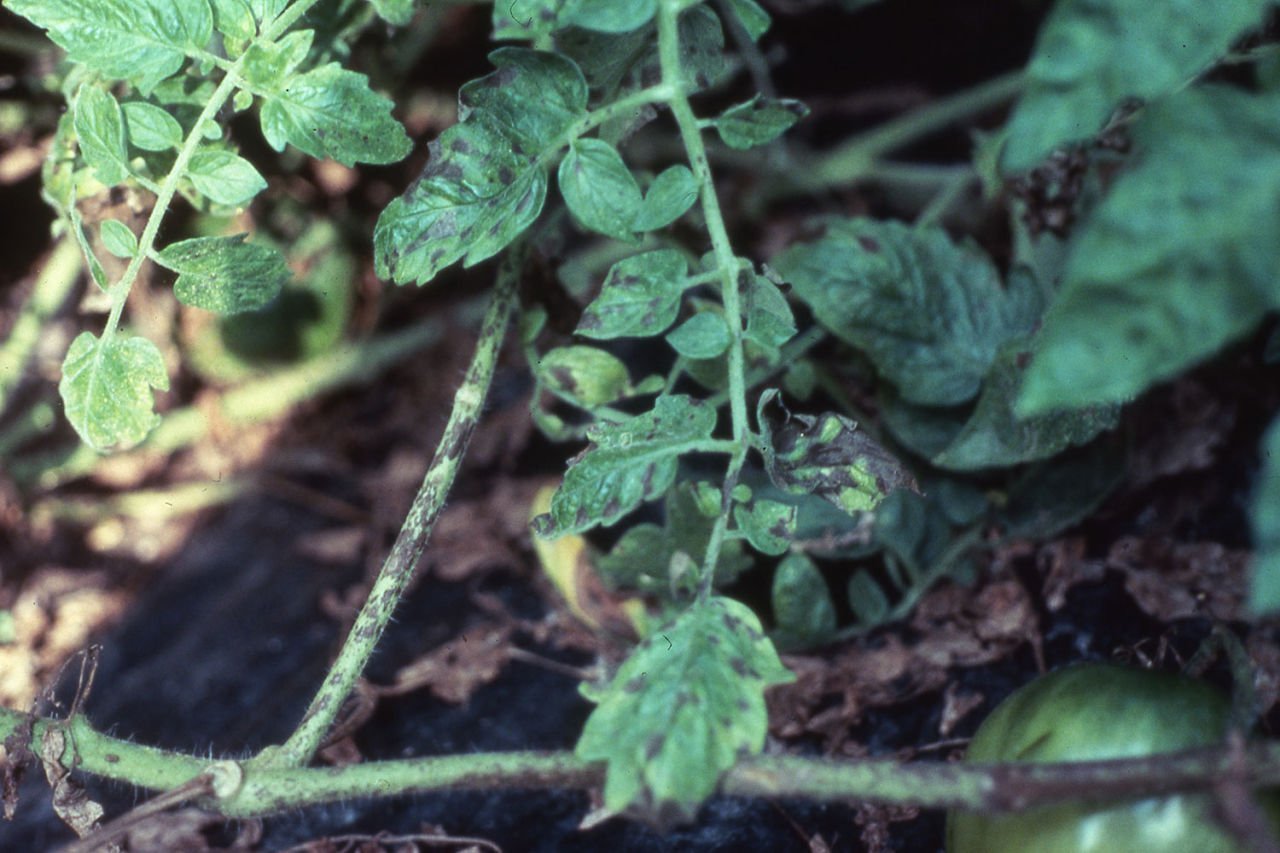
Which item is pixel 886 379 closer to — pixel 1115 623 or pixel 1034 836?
pixel 1115 623

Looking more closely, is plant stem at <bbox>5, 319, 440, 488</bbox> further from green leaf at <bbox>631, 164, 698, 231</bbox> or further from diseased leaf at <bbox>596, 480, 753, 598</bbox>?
green leaf at <bbox>631, 164, 698, 231</bbox>

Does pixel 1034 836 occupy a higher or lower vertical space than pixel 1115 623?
higher

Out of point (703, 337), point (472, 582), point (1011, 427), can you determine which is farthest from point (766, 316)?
point (472, 582)

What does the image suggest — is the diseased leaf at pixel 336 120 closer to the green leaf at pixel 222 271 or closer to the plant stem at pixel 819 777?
the green leaf at pixel 222 271

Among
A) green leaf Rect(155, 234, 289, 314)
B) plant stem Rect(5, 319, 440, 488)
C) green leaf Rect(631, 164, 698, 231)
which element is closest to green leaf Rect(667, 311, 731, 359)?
green leaf Rect(631, 164, 698, 231)

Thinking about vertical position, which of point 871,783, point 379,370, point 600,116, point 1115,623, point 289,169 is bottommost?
point 1115,623

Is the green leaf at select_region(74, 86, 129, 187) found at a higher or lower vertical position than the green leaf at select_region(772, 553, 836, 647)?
higher

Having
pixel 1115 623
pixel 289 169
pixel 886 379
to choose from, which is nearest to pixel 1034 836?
pixel 1115 623
